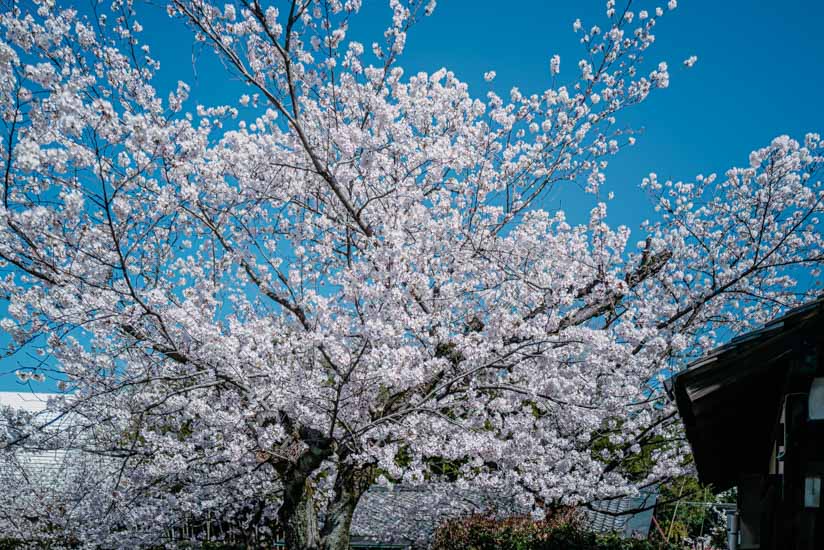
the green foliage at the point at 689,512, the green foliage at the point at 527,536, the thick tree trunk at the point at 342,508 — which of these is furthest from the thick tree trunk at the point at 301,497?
the green foliage at the point at 689,512

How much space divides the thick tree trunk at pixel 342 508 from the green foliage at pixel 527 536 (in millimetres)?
3673

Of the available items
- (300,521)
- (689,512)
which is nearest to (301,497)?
(300,521)

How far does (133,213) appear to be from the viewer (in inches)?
259

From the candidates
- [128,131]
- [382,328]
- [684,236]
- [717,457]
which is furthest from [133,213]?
[684,236]

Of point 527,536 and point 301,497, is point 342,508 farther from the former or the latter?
point 527,536

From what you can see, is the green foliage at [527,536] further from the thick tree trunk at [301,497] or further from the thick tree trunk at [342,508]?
the thick tree trunk at [301,497]

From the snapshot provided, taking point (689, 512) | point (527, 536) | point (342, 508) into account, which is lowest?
point (527, 536)

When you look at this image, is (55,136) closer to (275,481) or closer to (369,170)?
(369,170)

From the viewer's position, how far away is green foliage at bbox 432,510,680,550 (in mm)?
9961

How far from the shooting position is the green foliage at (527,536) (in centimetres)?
996

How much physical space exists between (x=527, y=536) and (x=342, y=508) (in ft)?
13.4

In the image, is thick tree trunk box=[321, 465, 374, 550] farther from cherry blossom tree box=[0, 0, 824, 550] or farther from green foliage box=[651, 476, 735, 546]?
green foliage box=[651, 476, 735, 546]

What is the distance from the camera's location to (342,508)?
26.2 feet

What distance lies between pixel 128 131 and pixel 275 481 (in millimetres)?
7782
